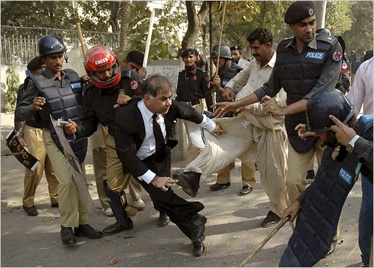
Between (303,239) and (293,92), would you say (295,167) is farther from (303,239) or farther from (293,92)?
(303,239)

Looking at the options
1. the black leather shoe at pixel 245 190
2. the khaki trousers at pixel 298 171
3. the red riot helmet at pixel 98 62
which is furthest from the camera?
the black leather shoe at pixel 245 190

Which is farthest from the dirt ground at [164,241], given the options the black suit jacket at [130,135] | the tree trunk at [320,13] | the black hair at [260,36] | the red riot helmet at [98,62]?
the tree trunk at [320,13]

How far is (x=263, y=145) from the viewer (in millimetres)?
4656

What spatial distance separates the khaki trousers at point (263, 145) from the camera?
454 cm

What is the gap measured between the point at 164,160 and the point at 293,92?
1.33 metres

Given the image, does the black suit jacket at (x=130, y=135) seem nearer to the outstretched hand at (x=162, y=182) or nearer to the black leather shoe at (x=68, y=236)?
the outstretched hand at (x=162, y=182)

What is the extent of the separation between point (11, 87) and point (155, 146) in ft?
38.9

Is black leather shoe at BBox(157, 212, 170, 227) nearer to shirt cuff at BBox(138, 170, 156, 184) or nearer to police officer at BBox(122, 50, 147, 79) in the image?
shirt cuff at BBox(138, 170, 156, 184)

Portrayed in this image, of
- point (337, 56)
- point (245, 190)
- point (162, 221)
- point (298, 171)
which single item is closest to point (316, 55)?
point (337, 56)

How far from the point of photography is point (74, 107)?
478cm

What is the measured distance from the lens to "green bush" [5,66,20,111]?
14469mm

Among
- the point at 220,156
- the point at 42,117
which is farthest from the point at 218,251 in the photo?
the point at 42,117

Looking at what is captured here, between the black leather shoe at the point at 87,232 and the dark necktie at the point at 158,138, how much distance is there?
1.24 meters

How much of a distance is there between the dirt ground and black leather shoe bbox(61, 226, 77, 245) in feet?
0.21
